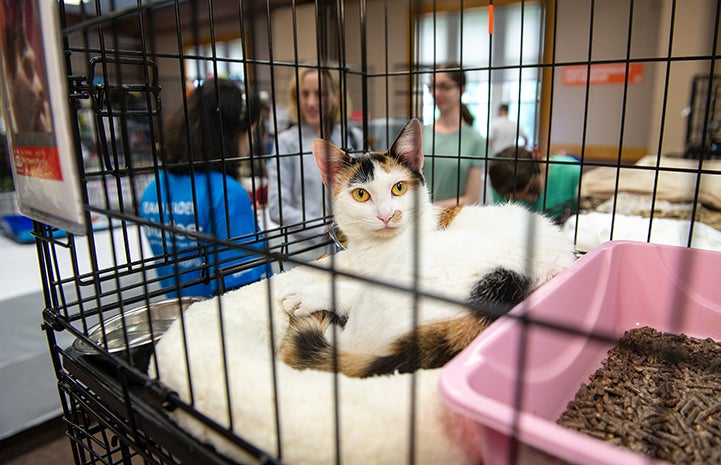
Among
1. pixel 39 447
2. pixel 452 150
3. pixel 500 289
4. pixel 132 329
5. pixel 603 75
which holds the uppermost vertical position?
pixel 603 75

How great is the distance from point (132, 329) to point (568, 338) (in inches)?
26.4

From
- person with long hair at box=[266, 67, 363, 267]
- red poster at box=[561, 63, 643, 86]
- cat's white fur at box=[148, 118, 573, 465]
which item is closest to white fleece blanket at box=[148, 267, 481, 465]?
cat's white fur at box=[148, 118, 573, 465]

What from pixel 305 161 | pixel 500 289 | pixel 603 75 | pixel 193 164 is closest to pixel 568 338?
pixel 500 289

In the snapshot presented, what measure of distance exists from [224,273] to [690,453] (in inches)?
27.2

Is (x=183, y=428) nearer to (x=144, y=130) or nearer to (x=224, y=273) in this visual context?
(x=224, y=273)

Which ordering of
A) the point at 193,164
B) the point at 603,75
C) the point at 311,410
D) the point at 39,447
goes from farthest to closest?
1. the point at 603,75
2. the point at 39,447
3. the point at 193,164
4. the point at 311,410

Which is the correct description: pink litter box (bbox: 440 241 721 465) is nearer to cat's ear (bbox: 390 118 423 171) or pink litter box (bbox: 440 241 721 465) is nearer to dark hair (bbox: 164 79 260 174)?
cat's ear (bbox: 390 118 423 171)

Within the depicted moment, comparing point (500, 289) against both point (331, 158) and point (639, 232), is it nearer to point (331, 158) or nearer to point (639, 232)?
point (331, 158)

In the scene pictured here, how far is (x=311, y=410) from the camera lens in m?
0.46

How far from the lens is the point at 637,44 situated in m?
3.80

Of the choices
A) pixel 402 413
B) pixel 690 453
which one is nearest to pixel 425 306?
pixel 402 413

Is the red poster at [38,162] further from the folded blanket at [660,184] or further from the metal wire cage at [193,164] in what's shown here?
the folded blanket at [660,184]

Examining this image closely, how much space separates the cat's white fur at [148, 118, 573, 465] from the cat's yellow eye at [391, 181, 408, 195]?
54 millimetres

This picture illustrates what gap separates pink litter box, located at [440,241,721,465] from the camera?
1.08 feet
